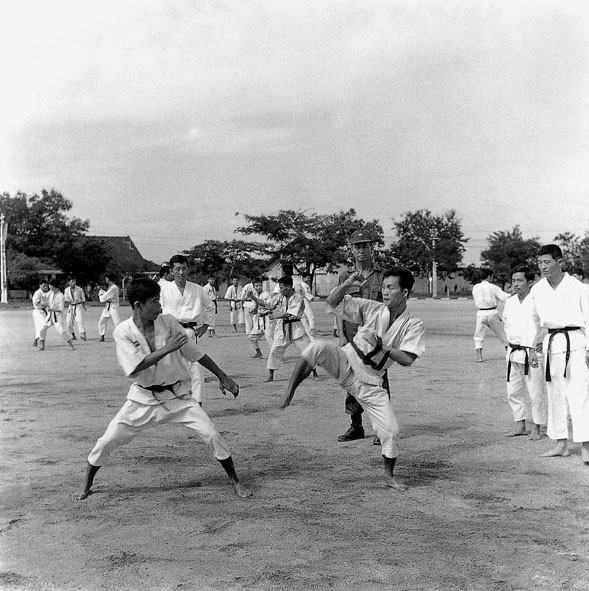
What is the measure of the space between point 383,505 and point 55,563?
221 centimetres

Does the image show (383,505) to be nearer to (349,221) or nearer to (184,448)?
(184,448)

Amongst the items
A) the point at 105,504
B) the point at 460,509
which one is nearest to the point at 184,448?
the point at 105,504

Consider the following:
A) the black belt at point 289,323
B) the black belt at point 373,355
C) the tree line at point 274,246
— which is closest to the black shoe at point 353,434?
the black belt at point 373,355

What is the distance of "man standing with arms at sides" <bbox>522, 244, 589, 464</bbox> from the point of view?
6.20 metres

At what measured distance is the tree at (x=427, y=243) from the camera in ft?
198

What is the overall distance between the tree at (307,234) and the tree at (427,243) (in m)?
18.9

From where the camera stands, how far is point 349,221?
42312 millimetres

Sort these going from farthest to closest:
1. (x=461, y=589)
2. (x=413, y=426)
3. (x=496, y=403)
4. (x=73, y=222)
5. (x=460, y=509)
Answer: (x=73, y=222), (x=496, y=403), (x=413, y=426), (x=460, y=509), (x=461, y=589)

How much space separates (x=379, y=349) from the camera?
5477mm

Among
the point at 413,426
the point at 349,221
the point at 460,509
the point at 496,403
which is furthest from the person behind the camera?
the point at 349,221

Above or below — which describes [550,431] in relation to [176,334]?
below

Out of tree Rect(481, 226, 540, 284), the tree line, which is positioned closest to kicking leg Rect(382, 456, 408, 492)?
the tree line

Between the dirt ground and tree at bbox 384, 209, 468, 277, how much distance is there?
172 feet

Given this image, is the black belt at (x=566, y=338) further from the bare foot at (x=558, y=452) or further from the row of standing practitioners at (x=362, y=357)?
the bare foot at (x=558, y=452)
